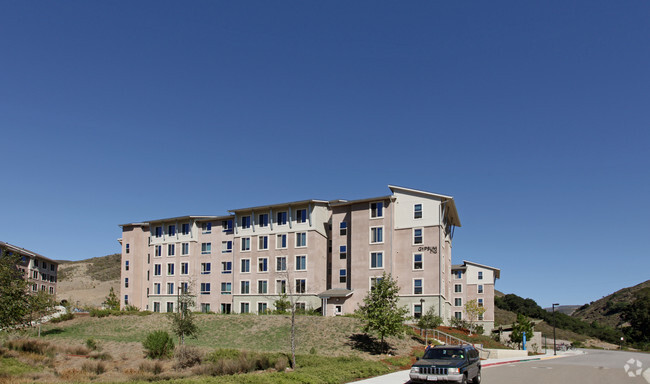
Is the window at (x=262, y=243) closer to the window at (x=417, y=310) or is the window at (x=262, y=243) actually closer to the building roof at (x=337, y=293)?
the building roof at (x=337, y=293)

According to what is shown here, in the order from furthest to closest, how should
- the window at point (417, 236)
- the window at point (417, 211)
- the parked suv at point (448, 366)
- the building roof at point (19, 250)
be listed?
the building roof at point (19, 250) < the window at point (417, 211) < the window at point (417, 236) < the parked suv at point (448, 366)

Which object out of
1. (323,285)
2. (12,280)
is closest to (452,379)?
(12,280)

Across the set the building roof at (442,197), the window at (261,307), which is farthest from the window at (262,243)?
the building roof at (442,197)

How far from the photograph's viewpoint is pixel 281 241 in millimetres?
64812

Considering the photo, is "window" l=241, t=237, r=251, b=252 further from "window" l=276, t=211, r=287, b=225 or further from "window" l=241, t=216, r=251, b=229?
"window" l=276, t=211, r=287, b=225

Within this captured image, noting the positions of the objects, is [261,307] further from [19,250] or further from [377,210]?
[19,250]

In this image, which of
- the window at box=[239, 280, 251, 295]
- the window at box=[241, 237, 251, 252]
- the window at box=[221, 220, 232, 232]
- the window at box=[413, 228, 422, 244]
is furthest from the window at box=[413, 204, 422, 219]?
the window at box=[221, 220, 232, 232]

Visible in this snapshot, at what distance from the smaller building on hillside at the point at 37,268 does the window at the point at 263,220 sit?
44595mm

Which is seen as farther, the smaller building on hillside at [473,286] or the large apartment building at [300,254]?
the smaller building on hillside at [473,286]

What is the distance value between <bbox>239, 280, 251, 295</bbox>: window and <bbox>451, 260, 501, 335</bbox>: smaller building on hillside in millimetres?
41601

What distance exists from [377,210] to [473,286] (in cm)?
4048

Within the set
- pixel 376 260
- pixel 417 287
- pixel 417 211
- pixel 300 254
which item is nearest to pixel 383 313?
pixel 417 287

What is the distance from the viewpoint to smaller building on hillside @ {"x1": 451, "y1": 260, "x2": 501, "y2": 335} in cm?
8938

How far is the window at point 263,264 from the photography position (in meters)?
65.2
